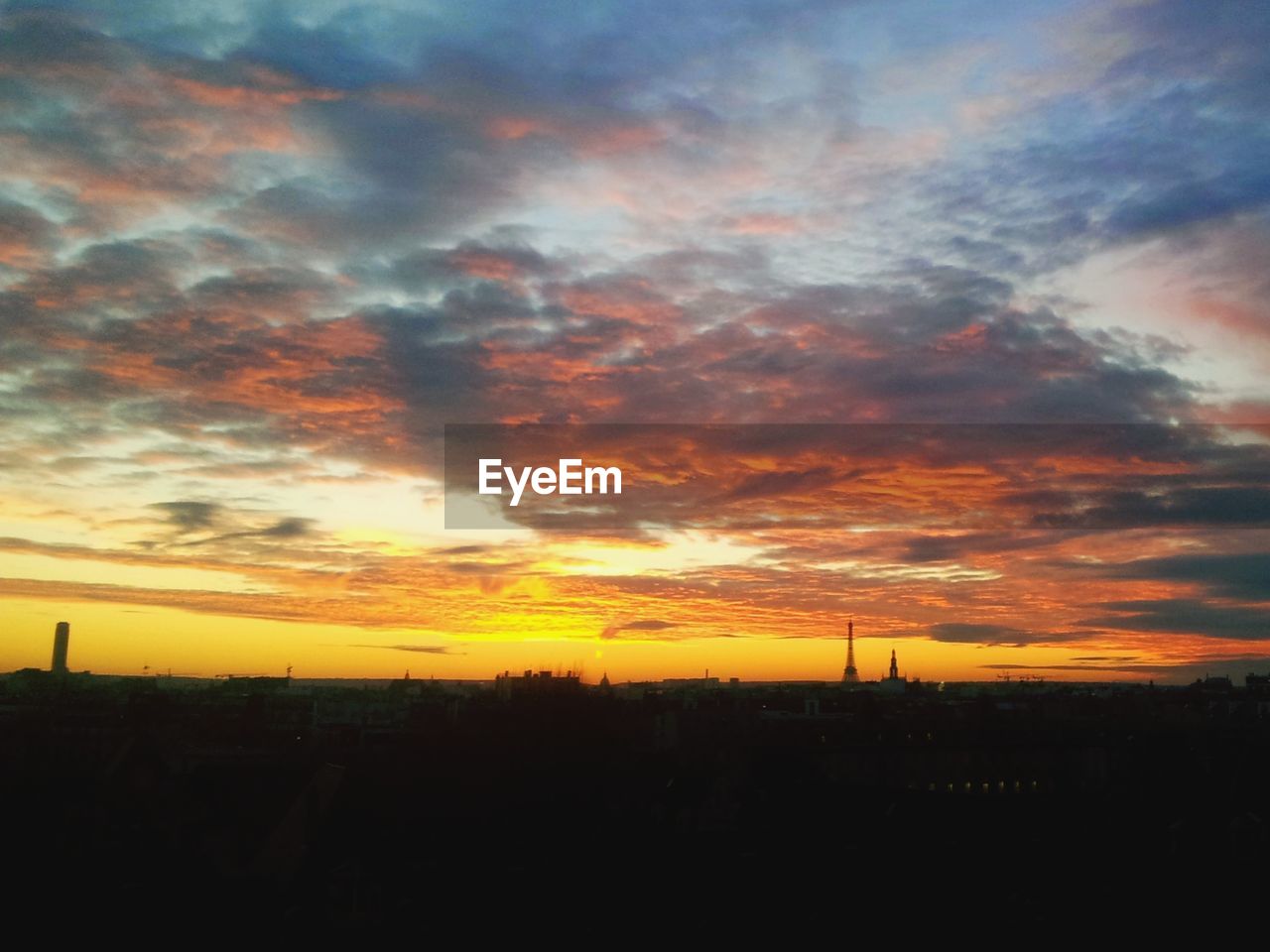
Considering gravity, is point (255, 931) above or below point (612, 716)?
below

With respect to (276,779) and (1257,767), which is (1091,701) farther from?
(276,779)

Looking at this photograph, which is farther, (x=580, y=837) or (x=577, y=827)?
(x=577, y=827)

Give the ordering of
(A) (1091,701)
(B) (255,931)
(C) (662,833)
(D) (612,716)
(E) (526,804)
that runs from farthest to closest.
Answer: (A) (1091,701)
(D) (612,716)
(E) (526,804)
(C) (662,833)
(B) (255,931)

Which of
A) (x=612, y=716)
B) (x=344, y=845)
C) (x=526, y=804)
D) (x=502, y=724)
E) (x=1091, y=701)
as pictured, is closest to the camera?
(x=344, y=845)

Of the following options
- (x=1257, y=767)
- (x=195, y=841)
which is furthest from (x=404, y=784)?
(x=1257, y=767)

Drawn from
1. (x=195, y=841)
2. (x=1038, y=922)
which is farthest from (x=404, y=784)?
(x=1038, y=922)

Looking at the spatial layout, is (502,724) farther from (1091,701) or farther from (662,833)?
(1091,701)

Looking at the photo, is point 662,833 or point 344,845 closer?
point 344,845
